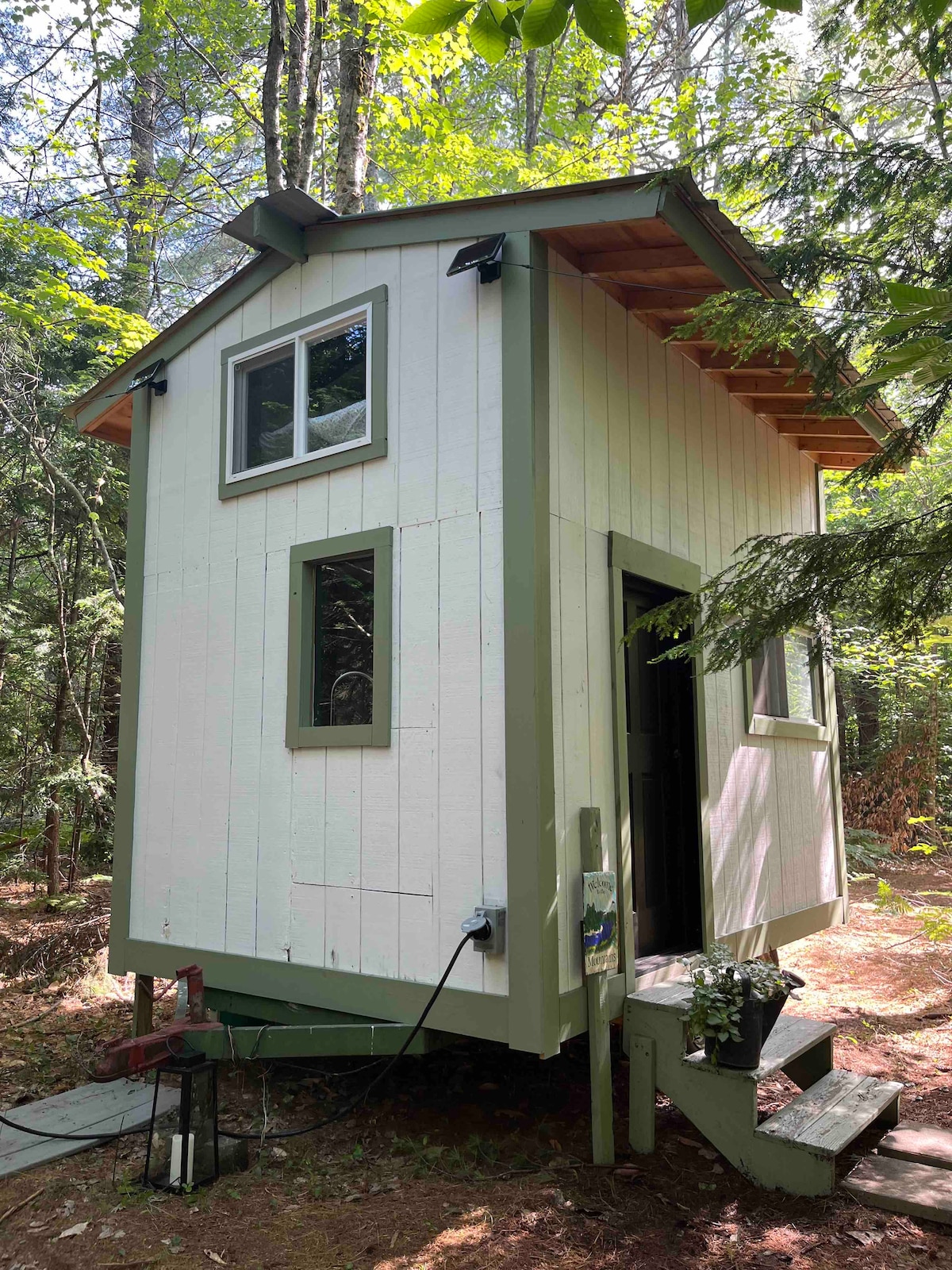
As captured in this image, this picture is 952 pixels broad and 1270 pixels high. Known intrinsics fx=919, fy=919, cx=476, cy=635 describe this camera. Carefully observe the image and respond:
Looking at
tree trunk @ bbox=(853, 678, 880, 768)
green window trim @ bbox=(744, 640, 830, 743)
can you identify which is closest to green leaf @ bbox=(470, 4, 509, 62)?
green window trim @ bbox=(744, 640, 830, 743)

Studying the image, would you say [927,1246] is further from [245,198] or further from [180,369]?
[245,198]

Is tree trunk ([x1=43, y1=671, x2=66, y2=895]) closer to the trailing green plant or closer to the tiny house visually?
the tiny house

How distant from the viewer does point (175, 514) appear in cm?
581

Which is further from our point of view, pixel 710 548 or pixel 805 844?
pixel 805 844

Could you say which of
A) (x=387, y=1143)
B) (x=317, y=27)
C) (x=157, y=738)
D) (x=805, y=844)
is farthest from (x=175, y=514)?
(x=317, y=27)

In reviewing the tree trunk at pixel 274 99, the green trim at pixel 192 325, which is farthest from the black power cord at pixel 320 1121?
the tree trunk at pixel 274 99

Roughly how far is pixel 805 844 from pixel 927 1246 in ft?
11.2

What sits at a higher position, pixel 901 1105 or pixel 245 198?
pixel 245 198

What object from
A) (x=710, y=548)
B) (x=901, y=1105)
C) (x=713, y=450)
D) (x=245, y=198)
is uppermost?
(x=245, y=198)

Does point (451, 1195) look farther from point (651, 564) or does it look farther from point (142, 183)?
point (142, 183)

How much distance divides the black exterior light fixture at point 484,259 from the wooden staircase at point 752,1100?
349cm

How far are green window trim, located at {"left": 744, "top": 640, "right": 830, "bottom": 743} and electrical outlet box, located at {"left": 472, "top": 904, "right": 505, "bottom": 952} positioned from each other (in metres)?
2.72

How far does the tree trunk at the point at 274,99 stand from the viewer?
919cm

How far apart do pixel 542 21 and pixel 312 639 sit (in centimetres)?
346
